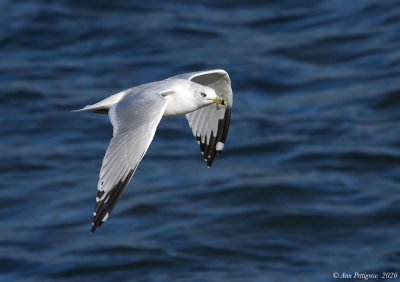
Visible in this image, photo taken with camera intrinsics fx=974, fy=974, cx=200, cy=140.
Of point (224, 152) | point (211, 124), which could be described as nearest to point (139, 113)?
point (211, 124)

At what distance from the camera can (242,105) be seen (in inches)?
583

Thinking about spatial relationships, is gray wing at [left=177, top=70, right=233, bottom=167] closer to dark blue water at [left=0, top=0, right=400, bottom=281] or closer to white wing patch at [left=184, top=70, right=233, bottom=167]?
white wing patch at [left=184, top=70, right=233, bottom=167]

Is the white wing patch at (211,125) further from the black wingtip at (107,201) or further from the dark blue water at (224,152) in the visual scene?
the dark blue water at (224,152)

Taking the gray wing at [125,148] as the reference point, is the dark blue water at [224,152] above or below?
below

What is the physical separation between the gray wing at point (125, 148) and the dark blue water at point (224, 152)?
4.66 meters

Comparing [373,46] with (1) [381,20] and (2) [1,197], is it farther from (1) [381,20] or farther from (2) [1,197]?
(2) [1,197]

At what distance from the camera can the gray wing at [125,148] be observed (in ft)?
21.6

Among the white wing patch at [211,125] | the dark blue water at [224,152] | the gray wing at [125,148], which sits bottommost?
the dark blue water at [224,152]

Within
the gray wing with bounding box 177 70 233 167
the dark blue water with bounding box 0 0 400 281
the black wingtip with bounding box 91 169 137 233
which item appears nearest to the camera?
the black wingtip with bounding box 91 169 137 233

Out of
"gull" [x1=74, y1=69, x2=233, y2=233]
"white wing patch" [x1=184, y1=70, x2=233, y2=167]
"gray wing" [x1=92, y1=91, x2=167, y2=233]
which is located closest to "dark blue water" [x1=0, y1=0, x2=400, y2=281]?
"white wing patch" [x1=184, y1=70, x2=233, y2=167]

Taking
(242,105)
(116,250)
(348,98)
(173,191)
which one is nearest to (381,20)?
(348,98)

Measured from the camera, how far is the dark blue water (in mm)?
11773

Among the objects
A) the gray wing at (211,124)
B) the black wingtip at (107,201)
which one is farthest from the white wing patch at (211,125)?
the black wingtip at (107,201)

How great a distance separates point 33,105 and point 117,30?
106 inches
